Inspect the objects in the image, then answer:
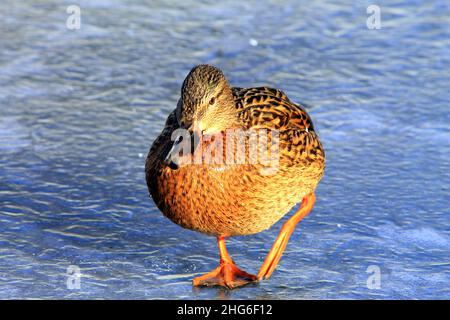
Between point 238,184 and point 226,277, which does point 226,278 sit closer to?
point 226,277

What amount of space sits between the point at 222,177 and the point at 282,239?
0.53 metres

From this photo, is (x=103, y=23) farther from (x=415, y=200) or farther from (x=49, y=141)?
(x=415, y=200)

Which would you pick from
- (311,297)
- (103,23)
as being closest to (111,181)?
(311,297)

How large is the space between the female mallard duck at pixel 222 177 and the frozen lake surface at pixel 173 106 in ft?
0.78

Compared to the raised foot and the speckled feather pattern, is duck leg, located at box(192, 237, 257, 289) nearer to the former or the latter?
the raised foot

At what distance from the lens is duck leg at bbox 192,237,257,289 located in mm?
4609

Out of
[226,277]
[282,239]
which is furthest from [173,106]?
[226,277]

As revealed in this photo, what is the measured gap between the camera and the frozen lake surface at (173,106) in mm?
4719

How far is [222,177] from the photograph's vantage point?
15.0 ft

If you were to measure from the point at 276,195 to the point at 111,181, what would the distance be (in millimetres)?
1333

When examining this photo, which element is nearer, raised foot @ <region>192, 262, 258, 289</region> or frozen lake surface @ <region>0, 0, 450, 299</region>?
raised foot @ <region>192, 262, 258, 289</region>

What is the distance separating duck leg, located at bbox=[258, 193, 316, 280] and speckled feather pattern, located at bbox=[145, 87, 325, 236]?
0.37ft

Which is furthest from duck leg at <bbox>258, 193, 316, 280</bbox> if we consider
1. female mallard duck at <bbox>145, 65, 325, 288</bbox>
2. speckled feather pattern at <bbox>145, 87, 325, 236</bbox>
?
speckled feather pattern at <bbox>145, 87, 325, 236</bbox>

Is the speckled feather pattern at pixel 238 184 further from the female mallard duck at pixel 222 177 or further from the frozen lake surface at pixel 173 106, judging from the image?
the frozen lake surface at pixel 173 106
